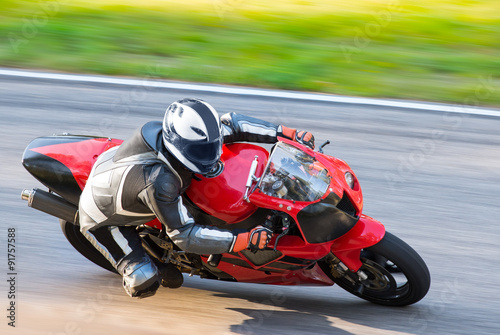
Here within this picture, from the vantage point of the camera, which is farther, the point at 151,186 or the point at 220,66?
the point at 220,66

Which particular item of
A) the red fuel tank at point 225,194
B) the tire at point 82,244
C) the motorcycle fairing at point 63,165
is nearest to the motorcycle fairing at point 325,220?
the red fuel tank at point 225,194

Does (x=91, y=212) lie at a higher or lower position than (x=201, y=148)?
lower

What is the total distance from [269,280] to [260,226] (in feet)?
2.40

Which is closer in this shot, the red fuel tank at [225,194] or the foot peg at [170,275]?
the red fuel tank at [225,194]

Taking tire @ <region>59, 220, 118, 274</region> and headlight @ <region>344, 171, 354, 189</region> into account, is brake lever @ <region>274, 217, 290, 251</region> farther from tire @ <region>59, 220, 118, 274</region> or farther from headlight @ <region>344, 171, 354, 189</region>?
tire @ <region>59, 220, 118, 274</region>

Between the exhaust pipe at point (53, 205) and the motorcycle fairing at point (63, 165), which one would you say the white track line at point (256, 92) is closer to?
the motorcycle fairing at point (63, 165)

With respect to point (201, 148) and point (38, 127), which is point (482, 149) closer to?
point (201, 148)

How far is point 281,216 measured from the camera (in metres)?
3.87

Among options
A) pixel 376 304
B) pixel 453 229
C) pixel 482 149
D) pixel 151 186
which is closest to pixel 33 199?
pixel 151 186

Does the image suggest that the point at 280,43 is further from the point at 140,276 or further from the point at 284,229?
the point at 140,276

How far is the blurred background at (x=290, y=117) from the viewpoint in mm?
4418

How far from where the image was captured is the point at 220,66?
869 centimetres

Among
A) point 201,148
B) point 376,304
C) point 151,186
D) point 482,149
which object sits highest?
point 201,148

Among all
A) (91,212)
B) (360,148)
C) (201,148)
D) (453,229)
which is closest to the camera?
(201,148)
